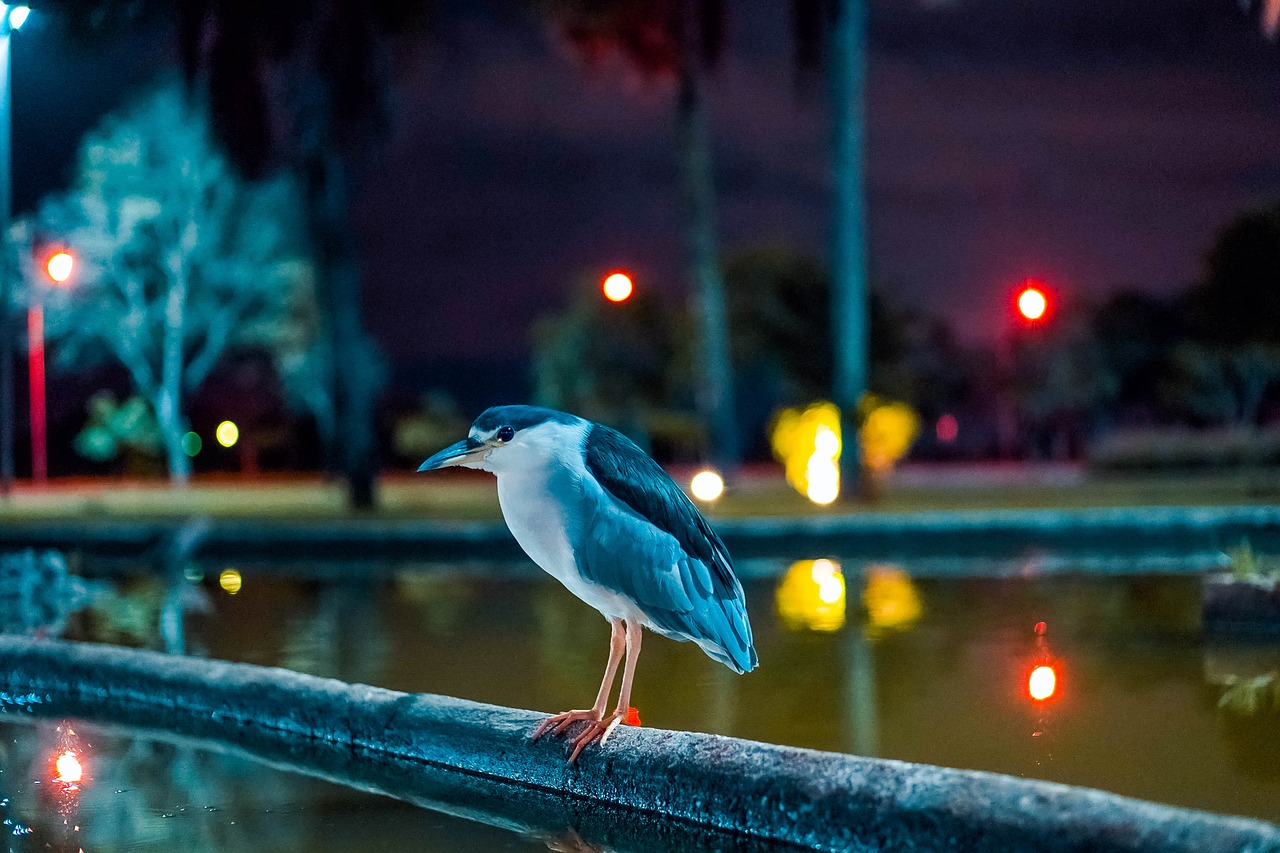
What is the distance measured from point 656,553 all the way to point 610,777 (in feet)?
3.05

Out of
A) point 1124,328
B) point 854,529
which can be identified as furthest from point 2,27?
point 1124,328

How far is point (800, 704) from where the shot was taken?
734 centimetres

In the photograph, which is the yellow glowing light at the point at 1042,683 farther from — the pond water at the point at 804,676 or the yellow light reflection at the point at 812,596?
the yellow light reflection at the point at 812,596

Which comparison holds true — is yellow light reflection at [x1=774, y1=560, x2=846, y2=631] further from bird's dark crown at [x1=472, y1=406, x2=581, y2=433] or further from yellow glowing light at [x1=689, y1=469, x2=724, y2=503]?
yellow glowing light at [x1=689, y1=469, x2=724, y2=503]

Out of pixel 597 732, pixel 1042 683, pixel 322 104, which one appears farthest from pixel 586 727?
pixel 322 104

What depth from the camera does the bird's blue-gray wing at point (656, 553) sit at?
14.1 feet

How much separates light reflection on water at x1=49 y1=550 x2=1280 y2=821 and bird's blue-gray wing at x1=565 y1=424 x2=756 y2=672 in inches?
74.3

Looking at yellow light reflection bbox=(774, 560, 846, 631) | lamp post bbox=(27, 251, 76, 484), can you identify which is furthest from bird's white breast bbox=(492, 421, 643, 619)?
lamp post bbox=(27, 251, 76, 484)

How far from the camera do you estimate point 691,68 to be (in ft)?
82.9

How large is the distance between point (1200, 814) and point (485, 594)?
980 cm

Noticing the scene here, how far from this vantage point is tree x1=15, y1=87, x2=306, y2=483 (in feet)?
131

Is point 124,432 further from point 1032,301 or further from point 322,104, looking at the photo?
point 1032,301

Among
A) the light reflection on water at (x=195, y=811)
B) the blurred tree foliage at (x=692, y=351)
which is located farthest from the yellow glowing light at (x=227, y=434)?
the blurred tree foliage at (x=692, y=351)

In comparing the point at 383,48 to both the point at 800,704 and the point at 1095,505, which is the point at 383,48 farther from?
the point at 800,704
